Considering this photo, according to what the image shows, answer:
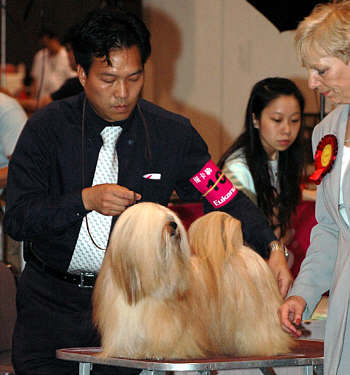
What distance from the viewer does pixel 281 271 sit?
215cm

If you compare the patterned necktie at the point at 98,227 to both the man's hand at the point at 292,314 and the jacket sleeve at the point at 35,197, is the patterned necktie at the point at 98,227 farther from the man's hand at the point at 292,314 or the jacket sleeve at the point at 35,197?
the man's hand at the point at 292,314

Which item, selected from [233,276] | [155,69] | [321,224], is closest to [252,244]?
[233,276]

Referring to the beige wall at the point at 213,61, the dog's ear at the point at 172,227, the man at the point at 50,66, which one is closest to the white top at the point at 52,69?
the man at the point at 50,66

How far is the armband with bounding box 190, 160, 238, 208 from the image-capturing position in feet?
7.36

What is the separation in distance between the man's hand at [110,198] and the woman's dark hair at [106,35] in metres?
0.38

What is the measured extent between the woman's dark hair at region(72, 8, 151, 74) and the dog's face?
46 centimetres

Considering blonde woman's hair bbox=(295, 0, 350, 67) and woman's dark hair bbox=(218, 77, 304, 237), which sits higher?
blonde woman's hair bbox=(295, 0, 350, 67)

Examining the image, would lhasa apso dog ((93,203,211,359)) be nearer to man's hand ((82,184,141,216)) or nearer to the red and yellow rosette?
man's hand ((82,184,141,216))

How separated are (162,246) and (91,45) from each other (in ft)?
2.03

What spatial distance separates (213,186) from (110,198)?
0.45 meters

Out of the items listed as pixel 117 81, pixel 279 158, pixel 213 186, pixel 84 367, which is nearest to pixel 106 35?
pixel 117 81

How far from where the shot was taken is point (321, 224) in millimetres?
1912

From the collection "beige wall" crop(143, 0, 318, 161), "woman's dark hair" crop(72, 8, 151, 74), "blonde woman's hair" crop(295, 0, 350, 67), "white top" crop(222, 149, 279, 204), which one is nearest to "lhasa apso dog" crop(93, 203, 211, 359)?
"woman's dark hair" crop(72, 8, 151, 74)

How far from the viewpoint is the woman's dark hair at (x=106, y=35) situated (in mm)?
2090
